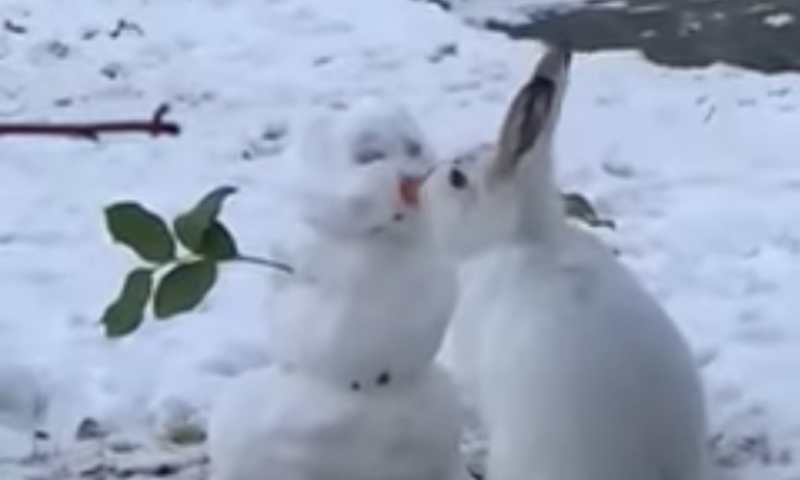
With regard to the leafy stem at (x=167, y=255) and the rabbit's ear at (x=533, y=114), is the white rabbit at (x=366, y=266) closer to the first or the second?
the rabbit's ear at (x=533, y=114)

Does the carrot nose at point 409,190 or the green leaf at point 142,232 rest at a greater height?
the green leaf at point 142,232

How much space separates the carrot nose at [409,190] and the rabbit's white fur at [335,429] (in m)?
0.27

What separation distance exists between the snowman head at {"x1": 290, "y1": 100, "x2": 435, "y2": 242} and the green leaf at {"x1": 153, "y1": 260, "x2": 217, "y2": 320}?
891mm

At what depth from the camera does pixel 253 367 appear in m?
3.87

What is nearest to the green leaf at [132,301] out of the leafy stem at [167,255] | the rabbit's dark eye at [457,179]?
the leafy stem at [167,255]

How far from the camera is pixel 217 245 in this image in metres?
1.99

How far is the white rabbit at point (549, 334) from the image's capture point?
2.88 meters

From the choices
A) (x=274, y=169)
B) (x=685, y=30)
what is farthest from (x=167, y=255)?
(x=685, y=30)

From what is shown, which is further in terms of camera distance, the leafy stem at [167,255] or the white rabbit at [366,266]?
the white rabbit at [366,266]

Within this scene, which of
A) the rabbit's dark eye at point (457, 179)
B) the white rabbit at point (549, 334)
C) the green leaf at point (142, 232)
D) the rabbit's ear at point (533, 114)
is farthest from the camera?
the rabbit's dark eye at point (457, 179)

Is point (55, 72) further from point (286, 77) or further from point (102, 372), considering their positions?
point (102, 372)

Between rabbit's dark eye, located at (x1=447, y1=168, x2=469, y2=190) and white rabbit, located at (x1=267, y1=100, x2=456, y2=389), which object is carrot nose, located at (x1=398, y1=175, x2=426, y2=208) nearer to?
white rabbit, located at (x1=267, y1=100, x2=456, y2=389)

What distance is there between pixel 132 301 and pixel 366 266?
0.95 m

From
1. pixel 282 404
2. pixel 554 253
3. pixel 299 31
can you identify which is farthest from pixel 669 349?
pixel 299 31
